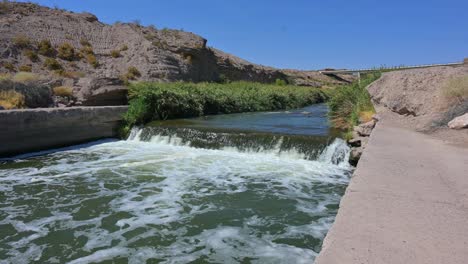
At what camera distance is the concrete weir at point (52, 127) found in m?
10.5

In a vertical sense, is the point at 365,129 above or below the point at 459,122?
below

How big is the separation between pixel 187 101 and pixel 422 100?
10365 mm

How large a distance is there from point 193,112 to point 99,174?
918 centimetres

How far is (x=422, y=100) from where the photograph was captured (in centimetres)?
902

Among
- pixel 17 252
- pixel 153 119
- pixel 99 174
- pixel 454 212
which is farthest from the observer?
pixel 153 119

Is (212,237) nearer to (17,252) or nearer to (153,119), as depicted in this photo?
(17,252)

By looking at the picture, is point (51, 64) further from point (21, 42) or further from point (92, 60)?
point (92, 60)

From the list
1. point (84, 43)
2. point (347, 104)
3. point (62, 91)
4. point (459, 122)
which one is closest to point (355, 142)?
point (459, 122)

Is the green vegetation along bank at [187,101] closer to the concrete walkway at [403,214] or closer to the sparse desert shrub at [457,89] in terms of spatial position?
the sparse desert shrub at [457,89]

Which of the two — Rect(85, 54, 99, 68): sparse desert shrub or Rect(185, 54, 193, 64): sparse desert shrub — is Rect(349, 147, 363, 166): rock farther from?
Rect(185, 54, 193, 64): sparse desert shrub

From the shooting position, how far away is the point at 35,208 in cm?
635

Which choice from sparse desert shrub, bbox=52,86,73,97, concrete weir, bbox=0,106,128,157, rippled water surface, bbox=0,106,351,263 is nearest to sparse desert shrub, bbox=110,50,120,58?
sparse desert shrub, bbox=52,86,73,97

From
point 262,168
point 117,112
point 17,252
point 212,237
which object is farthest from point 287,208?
point 117,112

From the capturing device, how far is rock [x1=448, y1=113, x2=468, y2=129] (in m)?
6.97
